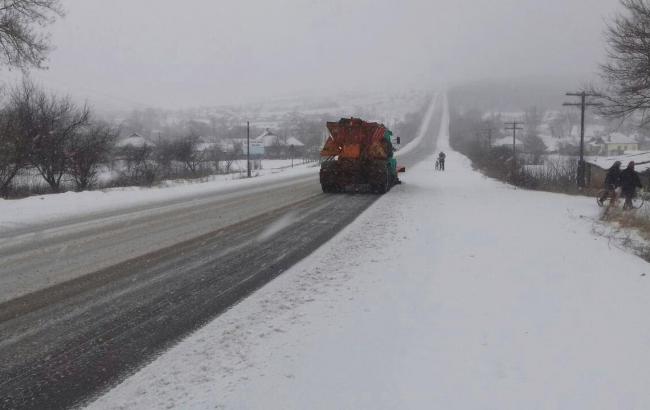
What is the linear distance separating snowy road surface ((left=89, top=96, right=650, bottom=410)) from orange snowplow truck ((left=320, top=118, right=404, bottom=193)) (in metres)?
9.47

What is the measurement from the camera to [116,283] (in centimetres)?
555

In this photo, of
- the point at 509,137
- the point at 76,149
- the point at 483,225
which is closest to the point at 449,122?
the point at 509,137

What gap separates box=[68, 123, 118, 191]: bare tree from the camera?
25.8 meters

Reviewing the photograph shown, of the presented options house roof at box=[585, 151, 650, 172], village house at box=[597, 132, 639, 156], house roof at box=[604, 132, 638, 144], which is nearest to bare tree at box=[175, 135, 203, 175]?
house roof at box=[585, 151, 650, 172]

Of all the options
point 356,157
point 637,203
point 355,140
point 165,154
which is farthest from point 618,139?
point 356,157

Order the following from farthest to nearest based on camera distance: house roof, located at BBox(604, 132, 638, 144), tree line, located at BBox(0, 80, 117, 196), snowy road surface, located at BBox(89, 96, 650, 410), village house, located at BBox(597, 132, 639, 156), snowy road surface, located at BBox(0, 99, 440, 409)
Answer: house roof, located at BBox(604, 132, 638, 144) < village house, located at BBox(597, 132, 639, 156) < tree line, located at BBox(0, 80, 117, 196) < snowy road surface, located at BBox(0, 99, 440, 409) < snowy road surface, located at BBox(89, 96, 650, 410)

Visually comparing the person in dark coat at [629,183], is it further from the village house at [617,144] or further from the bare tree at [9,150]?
the village house at [617,144]

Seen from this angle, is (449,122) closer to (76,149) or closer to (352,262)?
(76,149)

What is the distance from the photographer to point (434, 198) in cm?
1526

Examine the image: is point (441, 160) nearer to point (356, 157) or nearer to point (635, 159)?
point (356, 157)

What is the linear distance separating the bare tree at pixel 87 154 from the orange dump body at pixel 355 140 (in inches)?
601

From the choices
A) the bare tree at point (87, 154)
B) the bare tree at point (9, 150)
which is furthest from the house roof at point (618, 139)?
the bare tree at point (9, 150)

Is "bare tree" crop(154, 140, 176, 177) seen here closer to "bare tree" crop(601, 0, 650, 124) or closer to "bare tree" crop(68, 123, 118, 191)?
"bare tree" crop(68, 123, 118, 191)

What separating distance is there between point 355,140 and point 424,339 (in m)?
14.0
